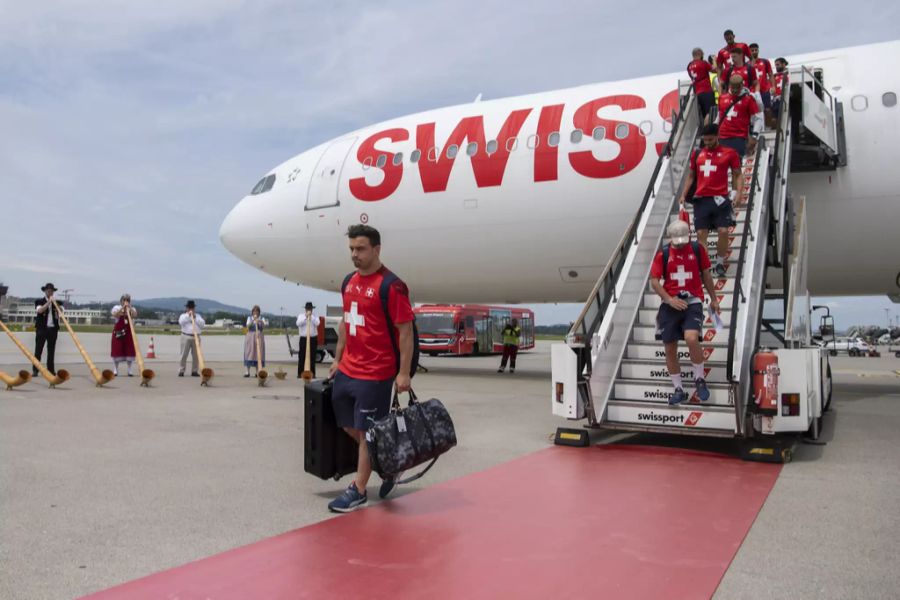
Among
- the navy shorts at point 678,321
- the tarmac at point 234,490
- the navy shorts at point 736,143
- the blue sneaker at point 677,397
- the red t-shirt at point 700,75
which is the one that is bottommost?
the tarmac at point 234,490

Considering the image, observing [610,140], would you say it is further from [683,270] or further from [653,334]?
[683,270]

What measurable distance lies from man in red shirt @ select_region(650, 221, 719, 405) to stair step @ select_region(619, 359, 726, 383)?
387 millimetres

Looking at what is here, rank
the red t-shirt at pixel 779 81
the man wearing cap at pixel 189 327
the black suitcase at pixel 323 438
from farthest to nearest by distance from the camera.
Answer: the man wearing cap at pixel 189 327 → the red t-shirt at pixel 779 81 → the black suitcase at pixel 323 438

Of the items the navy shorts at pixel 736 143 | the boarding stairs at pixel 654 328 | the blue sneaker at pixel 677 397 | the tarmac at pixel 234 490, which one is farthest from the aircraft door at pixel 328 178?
the blue sneaker at pixel 677 397

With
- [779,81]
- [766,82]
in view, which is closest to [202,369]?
[766,82]

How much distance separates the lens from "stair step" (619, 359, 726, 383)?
6.58 meters

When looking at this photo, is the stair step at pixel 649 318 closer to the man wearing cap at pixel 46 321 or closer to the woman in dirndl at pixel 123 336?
the woman in dirndl at pixel 123 336

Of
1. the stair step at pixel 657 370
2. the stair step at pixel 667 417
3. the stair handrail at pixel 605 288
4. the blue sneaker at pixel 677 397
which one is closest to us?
the stair step at pixel 667 417

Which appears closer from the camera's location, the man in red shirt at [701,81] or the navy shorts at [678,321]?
the navy shorts at [678,321]

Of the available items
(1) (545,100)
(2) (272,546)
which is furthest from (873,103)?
(2) (272,546)

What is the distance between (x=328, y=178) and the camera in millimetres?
13609

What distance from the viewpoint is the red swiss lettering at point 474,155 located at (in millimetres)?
11727

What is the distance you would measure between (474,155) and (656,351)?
5.92 meters

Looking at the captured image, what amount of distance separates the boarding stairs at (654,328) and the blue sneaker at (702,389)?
0.09 metres
